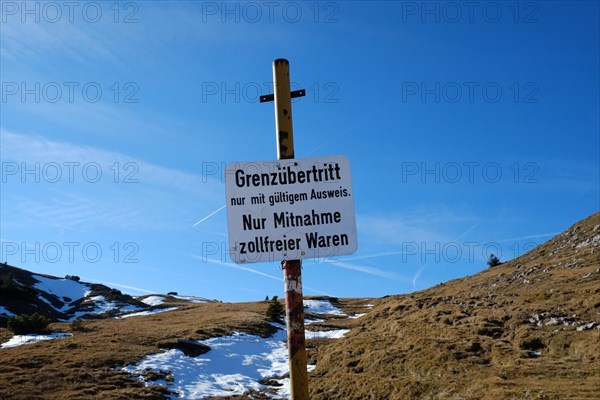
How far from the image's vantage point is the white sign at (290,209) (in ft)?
14.1

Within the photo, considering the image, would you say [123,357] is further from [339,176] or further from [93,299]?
[93,299]

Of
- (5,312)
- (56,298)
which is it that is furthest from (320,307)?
(56,298)

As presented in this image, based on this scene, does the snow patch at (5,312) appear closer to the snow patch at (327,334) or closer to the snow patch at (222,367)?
the snow patch at (222,367)

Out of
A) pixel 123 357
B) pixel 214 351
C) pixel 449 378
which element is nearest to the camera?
pixel 449 378

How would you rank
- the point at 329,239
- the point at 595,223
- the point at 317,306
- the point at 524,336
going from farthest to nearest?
the point at 317,306 < the point at 595,223 < the point at 524,336 < the point at 329,239

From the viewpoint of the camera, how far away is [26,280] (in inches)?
3597

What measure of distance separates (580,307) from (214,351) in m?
22.1

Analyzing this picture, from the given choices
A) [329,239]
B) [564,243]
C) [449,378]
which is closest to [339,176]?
[329,239]

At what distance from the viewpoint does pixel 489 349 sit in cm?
2030

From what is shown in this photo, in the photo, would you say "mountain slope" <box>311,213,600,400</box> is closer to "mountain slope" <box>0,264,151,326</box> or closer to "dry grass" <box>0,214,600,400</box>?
"dry grass" <box>0,214,600,400</box>

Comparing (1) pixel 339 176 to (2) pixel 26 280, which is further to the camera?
(2) pixel 26 280

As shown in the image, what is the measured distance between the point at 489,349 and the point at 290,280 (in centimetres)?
1915

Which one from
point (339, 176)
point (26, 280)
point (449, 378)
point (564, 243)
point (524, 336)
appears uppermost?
point (26, 280)

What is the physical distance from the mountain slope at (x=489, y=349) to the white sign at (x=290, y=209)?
12.7m
